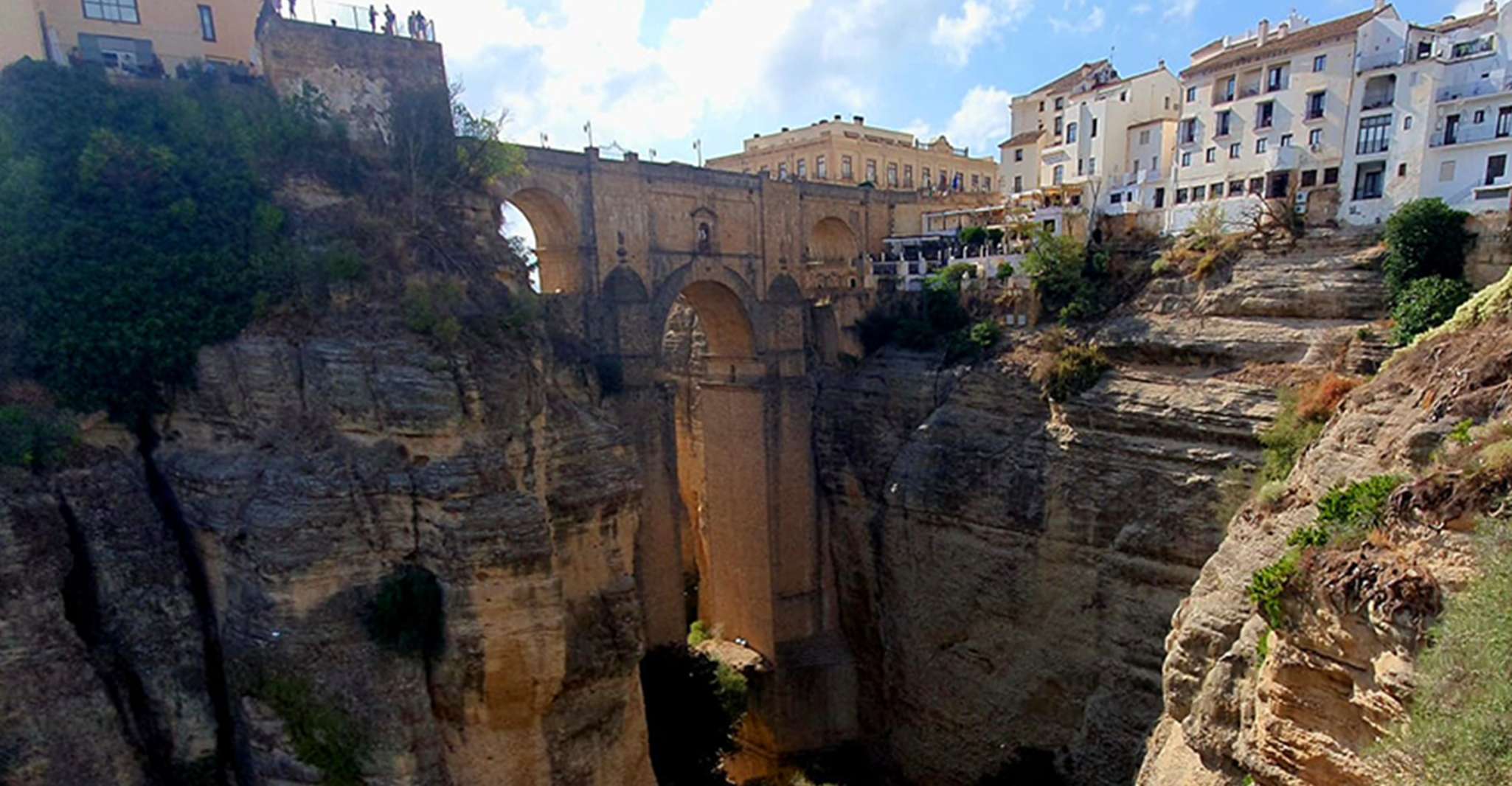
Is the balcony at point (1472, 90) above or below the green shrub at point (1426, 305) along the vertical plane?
above

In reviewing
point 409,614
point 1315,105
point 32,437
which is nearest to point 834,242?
point 1315,105

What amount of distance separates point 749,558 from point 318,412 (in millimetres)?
14307

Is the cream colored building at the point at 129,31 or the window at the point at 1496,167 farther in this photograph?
the window at the point at 1496,167

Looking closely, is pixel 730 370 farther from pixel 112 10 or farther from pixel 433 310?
pixel 112 10

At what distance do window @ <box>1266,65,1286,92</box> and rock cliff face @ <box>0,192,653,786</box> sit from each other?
22.8 meters

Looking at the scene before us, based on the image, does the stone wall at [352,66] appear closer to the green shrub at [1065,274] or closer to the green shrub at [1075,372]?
the green shrub at [1075,372]

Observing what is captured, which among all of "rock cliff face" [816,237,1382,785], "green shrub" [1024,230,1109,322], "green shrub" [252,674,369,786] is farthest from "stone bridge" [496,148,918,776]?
"green shrub" [252,674,369,786]

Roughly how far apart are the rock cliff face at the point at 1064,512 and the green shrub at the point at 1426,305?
0.67 meters

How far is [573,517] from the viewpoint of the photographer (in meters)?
12.4

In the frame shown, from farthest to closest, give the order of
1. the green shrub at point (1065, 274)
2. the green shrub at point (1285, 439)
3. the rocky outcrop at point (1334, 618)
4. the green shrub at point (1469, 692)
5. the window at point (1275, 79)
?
the window at point (1275, 79) → the green shrub at point (1065, 274) → the green shrub at point (1285, 439) → the rocky outcrop at point (1334, 618) → the green shrub at point (1469, 692)

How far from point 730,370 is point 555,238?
643 centimetres

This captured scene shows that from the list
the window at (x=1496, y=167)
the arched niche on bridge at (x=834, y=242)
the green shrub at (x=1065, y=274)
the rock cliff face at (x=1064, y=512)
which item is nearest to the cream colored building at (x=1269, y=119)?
the window at (x=1496, y=167)

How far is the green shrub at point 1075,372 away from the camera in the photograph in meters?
18.2

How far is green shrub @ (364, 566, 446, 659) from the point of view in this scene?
1045 centimetres
